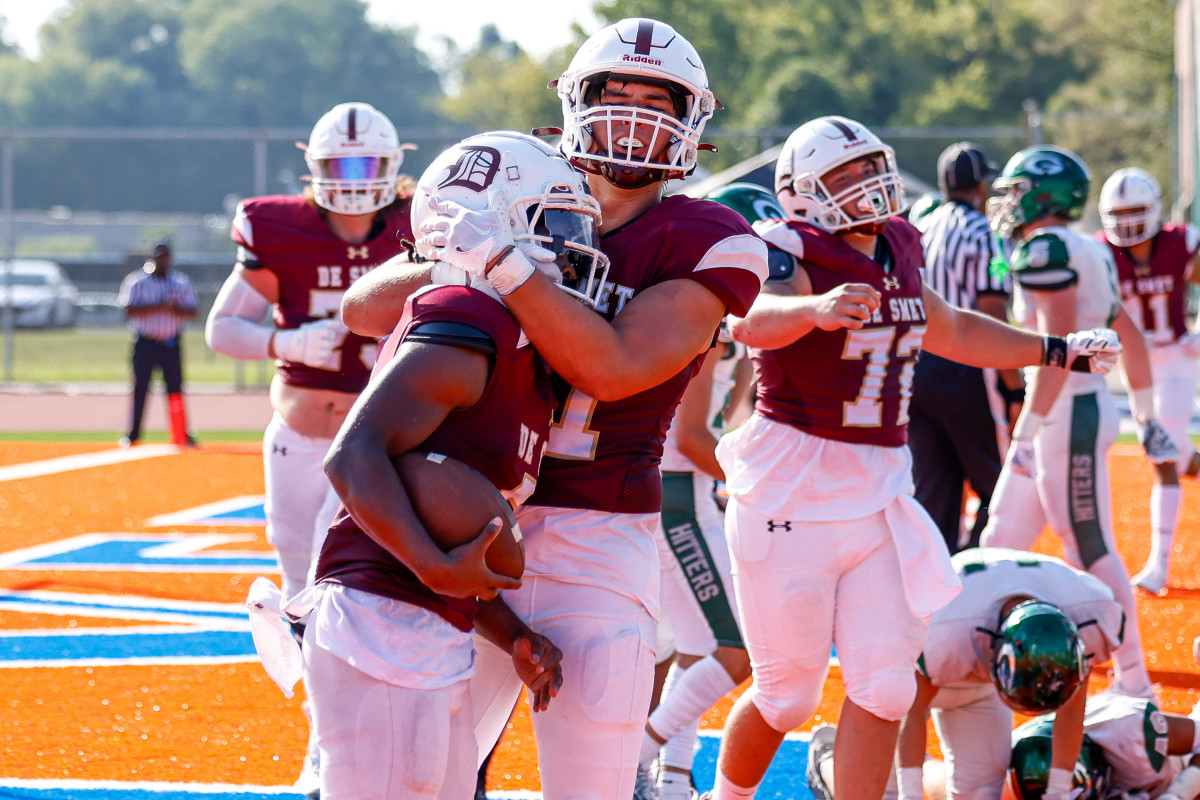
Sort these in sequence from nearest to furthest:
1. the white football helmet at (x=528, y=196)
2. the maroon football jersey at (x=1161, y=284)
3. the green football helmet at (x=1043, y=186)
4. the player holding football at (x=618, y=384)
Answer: the white football helmet at (x=528, y=196) < the player holding football at (x=618, y=384) < the green football helmet at (x=1043, y=186) < the maroon football jersey at (x=1161, y=284)

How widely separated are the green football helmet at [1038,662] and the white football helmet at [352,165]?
8.10ft

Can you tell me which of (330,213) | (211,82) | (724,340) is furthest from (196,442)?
(211,82)

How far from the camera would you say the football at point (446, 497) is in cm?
220

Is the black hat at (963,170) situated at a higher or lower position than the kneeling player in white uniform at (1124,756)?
higher

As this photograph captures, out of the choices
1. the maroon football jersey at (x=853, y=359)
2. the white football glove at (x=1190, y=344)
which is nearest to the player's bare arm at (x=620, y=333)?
the maroon football jersey at (x=853, y=359)

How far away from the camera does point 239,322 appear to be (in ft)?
15.8

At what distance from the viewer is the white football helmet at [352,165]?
4.63m

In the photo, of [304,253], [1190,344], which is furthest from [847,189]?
Result: [1190,344]

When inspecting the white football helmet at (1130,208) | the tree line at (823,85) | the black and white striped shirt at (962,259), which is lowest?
the black and white striped shirt at (962,259)

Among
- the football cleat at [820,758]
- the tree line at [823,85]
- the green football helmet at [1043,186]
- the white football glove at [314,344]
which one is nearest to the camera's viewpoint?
the football cleat at [820,758]

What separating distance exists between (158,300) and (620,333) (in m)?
11.2

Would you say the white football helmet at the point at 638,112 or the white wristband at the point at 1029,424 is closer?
the white football helmet at the point at 638,112

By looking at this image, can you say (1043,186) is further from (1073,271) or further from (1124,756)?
(1124,756)

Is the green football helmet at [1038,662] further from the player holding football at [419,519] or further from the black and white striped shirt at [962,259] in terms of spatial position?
the black and white striped shirt at [962,259]
